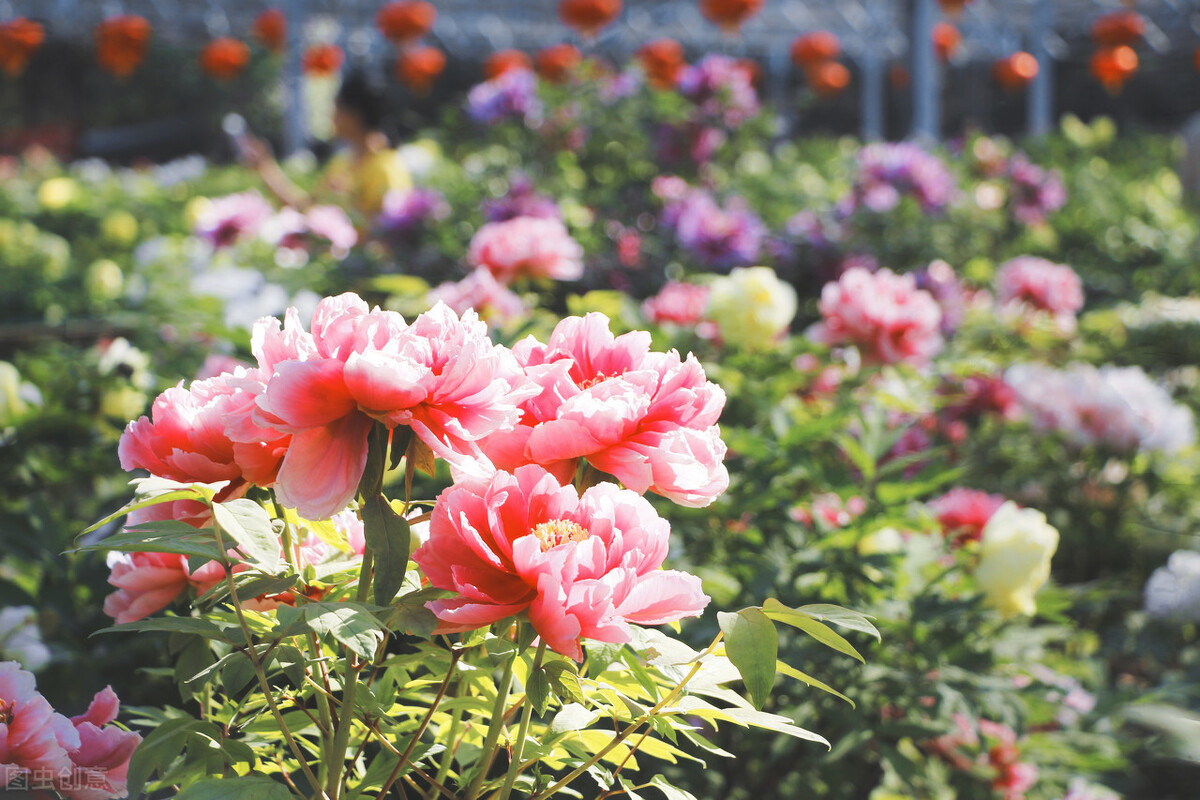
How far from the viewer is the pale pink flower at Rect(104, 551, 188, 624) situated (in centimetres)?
81

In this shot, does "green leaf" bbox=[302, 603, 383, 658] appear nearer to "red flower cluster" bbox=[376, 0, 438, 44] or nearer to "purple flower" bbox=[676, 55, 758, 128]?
"purple flower" bbox=[676, 55, 758, 128]

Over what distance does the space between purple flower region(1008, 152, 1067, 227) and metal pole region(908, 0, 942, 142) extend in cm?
169

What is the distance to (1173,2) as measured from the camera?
46.3 ft

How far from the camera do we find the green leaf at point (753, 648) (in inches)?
24.4

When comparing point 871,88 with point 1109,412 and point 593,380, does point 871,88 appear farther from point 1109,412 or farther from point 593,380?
point 593,380

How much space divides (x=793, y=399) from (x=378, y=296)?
122cm


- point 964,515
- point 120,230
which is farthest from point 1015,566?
point 120,230

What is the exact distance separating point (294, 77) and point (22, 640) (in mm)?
9725

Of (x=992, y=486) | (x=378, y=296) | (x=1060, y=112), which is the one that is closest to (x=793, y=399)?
(x=992, y=486)

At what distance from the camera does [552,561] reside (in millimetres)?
600

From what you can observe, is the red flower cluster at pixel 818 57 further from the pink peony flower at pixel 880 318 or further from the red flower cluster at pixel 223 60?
the pink peony flower at pixel 880 318

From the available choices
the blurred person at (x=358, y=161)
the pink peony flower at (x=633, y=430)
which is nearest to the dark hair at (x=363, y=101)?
the blurred person at (x=358, y=161)

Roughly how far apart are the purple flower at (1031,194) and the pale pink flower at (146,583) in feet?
13.3

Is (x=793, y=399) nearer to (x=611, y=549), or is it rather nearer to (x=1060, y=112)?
(x=611, y=549)
